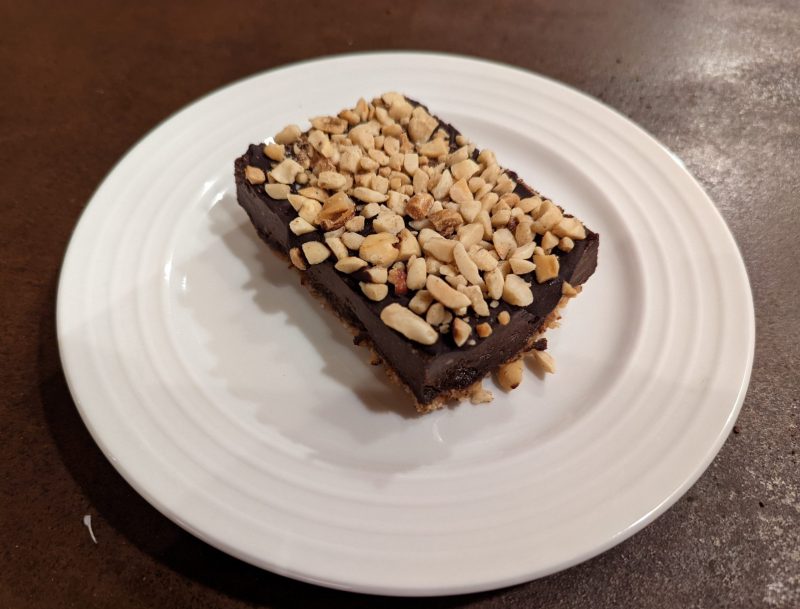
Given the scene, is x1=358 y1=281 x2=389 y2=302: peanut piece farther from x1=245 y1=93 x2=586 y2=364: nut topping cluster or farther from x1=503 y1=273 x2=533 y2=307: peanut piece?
x1=503 y1=273 x2=533 y2=307: peanut piece

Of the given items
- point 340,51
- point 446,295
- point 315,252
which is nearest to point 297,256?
point 315,252

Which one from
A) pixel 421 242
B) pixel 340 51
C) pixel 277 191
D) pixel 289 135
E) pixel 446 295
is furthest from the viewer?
pixel 340 51

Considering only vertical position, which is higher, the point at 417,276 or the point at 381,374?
the point at 417,276

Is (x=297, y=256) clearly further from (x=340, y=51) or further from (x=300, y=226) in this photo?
(x=340, y=51)

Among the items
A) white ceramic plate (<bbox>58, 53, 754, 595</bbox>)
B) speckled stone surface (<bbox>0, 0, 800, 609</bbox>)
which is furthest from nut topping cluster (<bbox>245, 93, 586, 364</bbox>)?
speckled stone surface (<bbox>0, 0, 800, 609</bbox>)

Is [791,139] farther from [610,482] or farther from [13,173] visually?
[13,173]

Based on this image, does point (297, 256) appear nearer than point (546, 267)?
No

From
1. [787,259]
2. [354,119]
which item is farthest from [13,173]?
[787,259]

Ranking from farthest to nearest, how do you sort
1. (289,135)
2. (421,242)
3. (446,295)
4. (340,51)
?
(340,51) < (289,135) < (421,242) < (446,295)

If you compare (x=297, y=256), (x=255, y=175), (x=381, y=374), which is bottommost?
(x=381, y=374)
